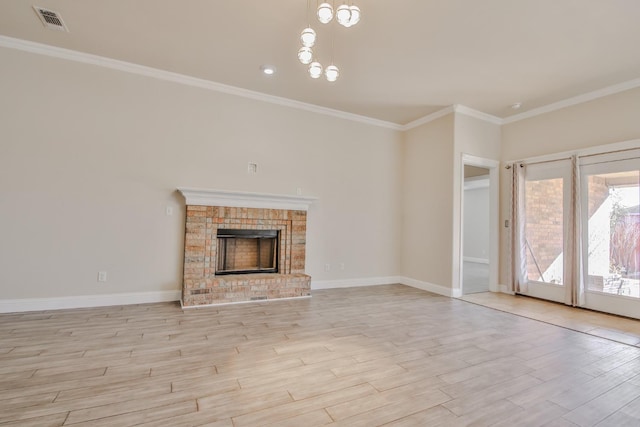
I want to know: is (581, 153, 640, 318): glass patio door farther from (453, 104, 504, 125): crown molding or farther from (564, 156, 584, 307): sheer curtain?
(453, 104, 504, 125): crown molding

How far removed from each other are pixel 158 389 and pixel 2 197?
320 centimetres

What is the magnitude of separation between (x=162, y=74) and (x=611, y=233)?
648cm

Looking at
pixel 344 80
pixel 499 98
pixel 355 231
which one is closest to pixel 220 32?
pixel 344 80

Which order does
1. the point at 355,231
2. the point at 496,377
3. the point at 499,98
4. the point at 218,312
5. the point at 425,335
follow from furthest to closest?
the point at 355,231 < the point at 499,98 < the point at 218,312 < the point at 425,335 < the point at 496,377

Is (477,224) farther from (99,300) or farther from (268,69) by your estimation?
(99,300)

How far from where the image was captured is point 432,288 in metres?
5.29

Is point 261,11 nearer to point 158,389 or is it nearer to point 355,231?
point 158,389

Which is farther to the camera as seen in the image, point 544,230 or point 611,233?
point 544,230

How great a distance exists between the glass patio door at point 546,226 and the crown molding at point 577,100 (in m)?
0.85

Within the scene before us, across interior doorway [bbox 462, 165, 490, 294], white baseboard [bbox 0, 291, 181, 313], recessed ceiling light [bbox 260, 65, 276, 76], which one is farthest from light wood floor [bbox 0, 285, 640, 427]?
interior doorway [bbox 462, 165, 490, 294]

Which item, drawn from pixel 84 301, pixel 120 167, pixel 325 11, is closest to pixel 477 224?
pixel 325 11

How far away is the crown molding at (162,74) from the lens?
3.61 metres

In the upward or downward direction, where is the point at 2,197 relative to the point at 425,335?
upward

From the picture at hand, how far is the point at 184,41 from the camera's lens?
136 inches
